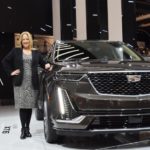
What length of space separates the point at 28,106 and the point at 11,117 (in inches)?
106

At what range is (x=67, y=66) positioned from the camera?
5.77 meters

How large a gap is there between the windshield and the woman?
34 centimetres

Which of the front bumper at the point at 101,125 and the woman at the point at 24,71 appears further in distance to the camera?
the woman at the point at 24,71

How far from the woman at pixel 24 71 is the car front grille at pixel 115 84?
1.27 metres

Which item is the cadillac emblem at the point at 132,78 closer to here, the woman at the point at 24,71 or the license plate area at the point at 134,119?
the license plate area at the point at 134,119

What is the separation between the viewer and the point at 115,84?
5.44m

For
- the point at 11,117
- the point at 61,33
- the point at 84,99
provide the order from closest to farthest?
the point at 84,99, the point at 11,117, the point at 61,33

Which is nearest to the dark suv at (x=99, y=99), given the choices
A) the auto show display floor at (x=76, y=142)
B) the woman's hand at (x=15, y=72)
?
the auto show display floor at (x=76, y=142)

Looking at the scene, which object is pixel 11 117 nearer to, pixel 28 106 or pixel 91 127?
pixel 28 106

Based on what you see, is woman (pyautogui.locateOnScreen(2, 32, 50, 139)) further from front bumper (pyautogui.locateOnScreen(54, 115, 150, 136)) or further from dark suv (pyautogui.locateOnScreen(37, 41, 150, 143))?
front bumper (pyautogui.locateOnScreen(54, 115, 150, 136))

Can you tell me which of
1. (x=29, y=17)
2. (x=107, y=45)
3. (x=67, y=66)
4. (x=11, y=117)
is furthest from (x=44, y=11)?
(x=67, y=66)

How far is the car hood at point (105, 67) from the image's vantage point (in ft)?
18.1

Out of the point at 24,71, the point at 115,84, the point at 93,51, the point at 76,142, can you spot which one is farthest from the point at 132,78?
the point at 24,71

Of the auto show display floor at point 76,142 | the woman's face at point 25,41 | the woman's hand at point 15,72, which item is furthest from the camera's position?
the woman's face at point 25,41
